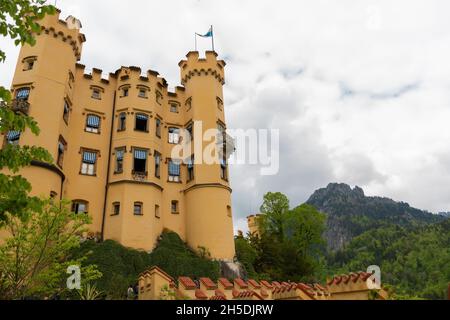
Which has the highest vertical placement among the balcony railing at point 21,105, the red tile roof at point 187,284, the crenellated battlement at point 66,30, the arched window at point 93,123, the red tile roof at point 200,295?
the crenellated battlement at point 66,30

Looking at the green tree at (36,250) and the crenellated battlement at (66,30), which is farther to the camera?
the crenellated battlement at (66,30)

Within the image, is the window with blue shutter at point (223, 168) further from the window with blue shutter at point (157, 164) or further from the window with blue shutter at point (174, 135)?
the window with blue shutter at point (157, 164)

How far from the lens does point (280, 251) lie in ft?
119

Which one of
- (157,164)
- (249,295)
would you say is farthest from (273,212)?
(249,295)

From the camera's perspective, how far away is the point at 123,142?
3092cm

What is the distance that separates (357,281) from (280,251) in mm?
29034

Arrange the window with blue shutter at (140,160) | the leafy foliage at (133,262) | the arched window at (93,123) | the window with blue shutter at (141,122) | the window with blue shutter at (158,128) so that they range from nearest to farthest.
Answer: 1. the leafy foliage at (133,262)
2. the window with blue shutter at (140,160)
3. the arched window at (93,123)
4. the window with blue shutter at (141,122)
5. the window with blue shutter at (158,128)

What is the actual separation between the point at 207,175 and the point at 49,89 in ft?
48.1

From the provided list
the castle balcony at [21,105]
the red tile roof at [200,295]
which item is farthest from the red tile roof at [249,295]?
the castle balcony at [21,105]

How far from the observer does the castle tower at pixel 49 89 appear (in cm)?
2484

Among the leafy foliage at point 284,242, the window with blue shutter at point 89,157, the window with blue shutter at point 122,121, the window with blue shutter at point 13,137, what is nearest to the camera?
the window with blue shutter at point 13,137

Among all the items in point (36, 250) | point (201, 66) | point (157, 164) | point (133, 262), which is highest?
point (201, 66)

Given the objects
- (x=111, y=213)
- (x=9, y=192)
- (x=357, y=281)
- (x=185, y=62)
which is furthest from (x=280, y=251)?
(x=9, y=192)

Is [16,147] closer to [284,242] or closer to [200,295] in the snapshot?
[200,295]
